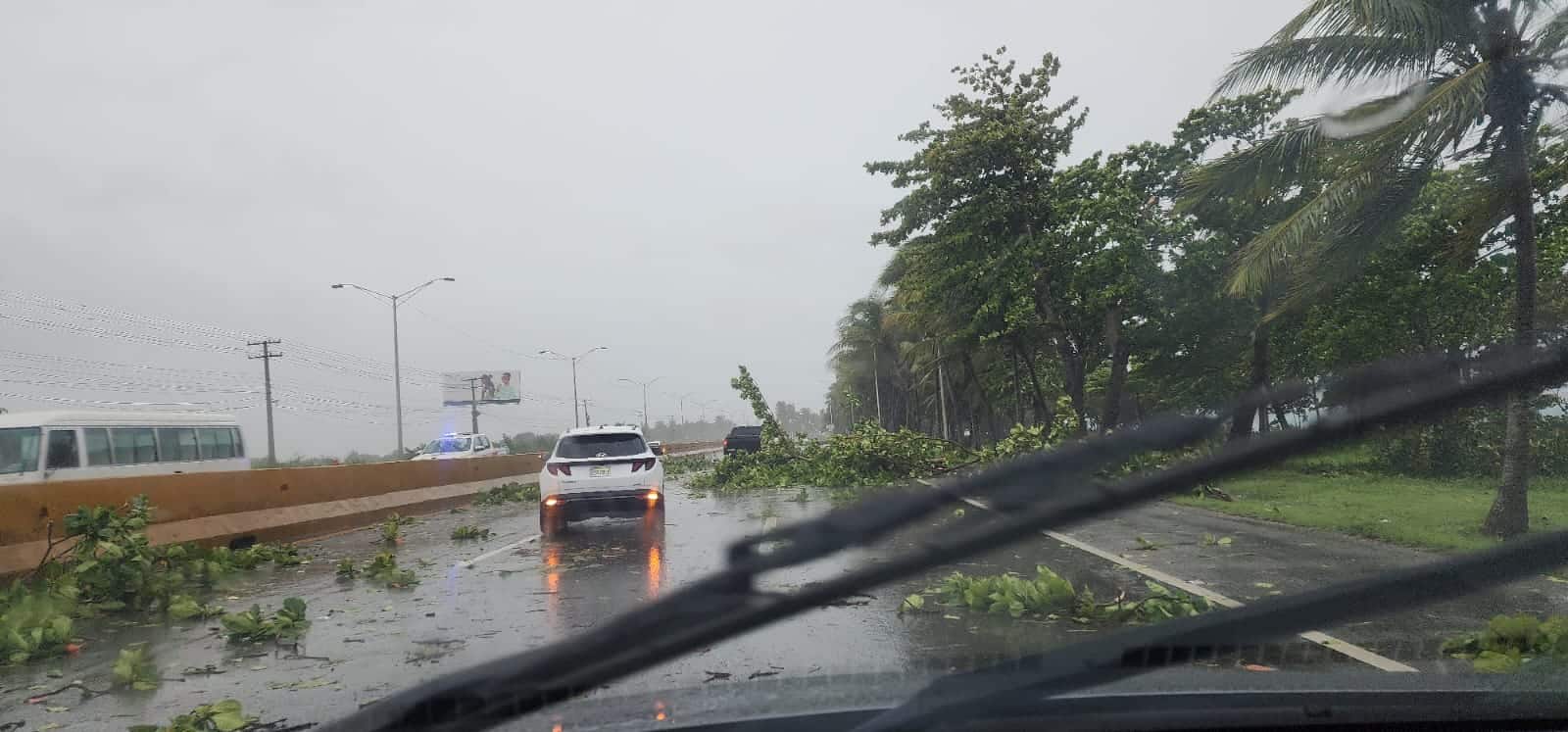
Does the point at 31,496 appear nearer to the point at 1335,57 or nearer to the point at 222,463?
the point at 1335,57

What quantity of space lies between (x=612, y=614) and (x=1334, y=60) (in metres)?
9.27

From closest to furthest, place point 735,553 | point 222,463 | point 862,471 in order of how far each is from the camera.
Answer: point 735,553, point 862,471, point 222,463

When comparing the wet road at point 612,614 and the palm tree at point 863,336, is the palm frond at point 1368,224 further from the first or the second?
the palm tree at point 863,336

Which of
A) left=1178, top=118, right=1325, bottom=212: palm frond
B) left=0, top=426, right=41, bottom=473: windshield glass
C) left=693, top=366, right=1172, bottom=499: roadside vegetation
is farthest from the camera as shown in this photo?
left=693, top=366, right=1172, bottom=499: roadside vegetation

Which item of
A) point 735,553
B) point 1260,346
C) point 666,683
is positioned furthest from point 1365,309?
point 735,553

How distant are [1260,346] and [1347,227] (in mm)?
14164

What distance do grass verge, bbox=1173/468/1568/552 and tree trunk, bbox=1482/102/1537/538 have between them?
0.34 m

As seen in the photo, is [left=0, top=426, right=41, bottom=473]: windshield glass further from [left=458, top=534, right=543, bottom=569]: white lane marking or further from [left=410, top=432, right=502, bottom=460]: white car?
[left=410, top=432, right=502, bottom=460]: white car

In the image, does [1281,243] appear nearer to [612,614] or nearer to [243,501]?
[612,614]

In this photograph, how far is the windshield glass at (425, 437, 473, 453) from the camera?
4212 centimetres

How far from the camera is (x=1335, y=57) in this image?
11953 millimetres

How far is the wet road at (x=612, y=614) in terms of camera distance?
588cm

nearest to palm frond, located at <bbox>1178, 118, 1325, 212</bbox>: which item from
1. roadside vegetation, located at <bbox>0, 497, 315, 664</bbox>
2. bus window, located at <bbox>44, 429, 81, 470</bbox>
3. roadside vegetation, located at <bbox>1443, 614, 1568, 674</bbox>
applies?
roadside vegetation, located at <bbox>1443, 614, 1568, 674</bbox>

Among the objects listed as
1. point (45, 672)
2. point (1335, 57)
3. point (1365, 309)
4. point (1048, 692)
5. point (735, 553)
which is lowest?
point (45, 672)
